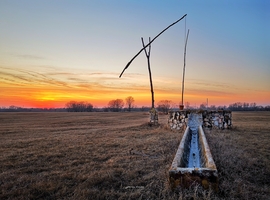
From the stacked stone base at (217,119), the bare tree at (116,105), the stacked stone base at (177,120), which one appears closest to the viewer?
the stacked stone base at (217,119)

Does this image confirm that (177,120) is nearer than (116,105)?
Yes

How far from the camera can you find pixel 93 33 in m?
15.3

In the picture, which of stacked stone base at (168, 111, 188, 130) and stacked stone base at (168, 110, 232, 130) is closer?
stacked stone base at (168, 110, 232, 130)

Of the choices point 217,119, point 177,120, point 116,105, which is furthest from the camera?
point 116,105

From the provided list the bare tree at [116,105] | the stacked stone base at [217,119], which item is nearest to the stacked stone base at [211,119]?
the stacked stone base at [217,119]

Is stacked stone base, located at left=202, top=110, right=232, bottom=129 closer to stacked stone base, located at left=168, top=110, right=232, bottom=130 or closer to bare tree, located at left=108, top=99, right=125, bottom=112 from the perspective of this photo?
stacked stone base, located at left=168, top=110, right=232, bottom=130

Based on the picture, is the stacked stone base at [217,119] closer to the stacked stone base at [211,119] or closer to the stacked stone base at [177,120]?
the stacked stone base at [211,119]

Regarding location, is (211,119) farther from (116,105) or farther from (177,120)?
(116,105)

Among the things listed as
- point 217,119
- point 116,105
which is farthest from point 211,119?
point 116,105

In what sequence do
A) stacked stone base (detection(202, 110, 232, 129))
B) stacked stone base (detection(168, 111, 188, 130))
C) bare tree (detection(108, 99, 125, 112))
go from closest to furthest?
stacked stone base (detection(202, 110, 232, 129)) → stacked stone base (detection(168, 111, 188, 130)) → bare tree (detection(108, 99, 125, 112))

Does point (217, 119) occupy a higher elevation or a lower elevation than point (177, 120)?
higher

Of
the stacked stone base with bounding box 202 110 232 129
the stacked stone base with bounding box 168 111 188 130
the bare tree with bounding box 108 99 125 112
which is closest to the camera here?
→ the stacked stone base with bounding box 202 110 232 129

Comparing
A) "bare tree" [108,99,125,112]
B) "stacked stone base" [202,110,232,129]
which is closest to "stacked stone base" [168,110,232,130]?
"stacked stone base" [202,110,232,129]

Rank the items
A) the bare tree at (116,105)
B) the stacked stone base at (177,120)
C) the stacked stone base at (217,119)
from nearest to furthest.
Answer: the stacked stone base at (217,119) < the stacked stone base at (177,120) < the bare tree at (116,105)
